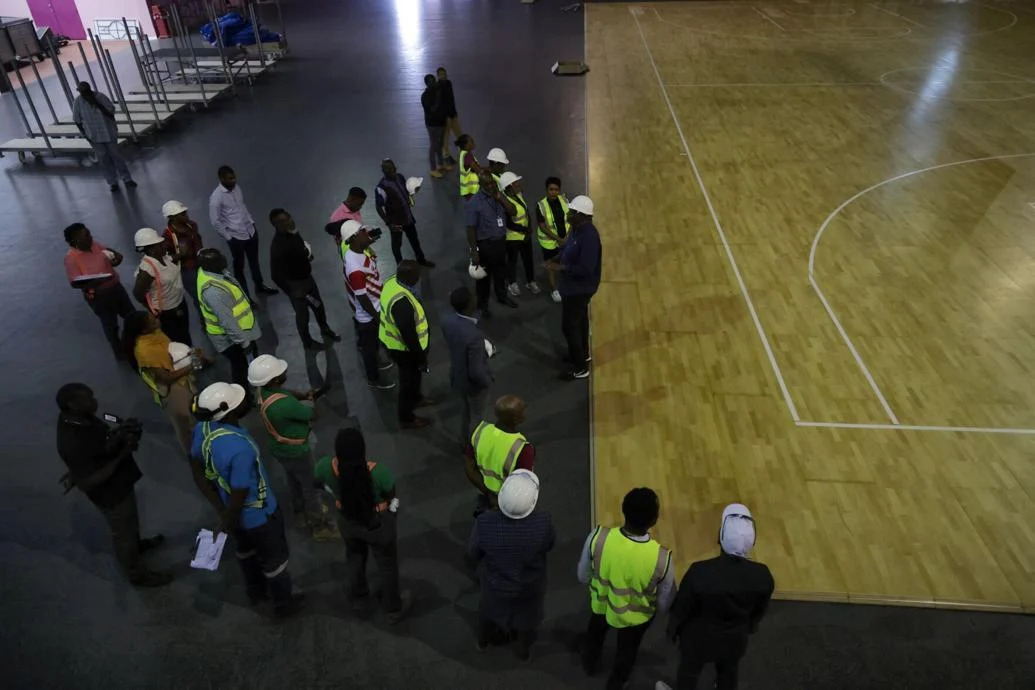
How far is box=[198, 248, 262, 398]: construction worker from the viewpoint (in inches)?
204

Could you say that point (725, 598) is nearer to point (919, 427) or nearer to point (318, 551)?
point (318, 551)

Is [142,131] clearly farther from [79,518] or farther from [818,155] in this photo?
[818,155]

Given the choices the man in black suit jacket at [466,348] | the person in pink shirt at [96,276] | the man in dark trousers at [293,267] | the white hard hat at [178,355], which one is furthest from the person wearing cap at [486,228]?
the person in pink shirt at [96,276]

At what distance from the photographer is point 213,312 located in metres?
5.29

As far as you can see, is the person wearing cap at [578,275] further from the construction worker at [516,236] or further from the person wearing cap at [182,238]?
the person wearing cap at [182,238]

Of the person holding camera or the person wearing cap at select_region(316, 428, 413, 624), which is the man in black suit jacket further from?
the person holding camera

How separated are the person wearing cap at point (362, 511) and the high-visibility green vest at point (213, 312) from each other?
222cm

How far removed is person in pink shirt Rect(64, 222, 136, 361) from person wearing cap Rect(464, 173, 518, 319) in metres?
3.42

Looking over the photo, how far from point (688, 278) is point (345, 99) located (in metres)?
10.8

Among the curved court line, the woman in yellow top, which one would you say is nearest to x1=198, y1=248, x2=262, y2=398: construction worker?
the woman in yellow top

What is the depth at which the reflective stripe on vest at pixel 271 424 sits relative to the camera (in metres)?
4.16

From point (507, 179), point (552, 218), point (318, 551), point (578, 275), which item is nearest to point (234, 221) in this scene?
point (507, 179)

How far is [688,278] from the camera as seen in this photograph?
26.0ft

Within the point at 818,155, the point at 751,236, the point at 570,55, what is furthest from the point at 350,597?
the point at 570,55
